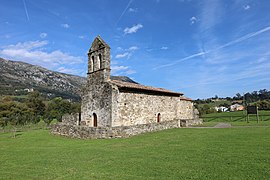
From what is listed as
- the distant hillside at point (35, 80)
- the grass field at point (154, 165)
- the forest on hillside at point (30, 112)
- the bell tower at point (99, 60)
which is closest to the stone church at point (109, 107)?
the bell tower at point (99, 60)

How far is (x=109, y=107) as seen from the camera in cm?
1972

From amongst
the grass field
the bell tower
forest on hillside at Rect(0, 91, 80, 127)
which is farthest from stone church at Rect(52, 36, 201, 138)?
forest on hillside at Rect(0, 91, 80, 127)

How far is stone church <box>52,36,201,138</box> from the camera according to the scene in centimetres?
1814

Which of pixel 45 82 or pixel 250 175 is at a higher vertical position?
pixel 45 82

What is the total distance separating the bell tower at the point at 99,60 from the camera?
69.4 ft

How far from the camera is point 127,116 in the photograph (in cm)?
2048

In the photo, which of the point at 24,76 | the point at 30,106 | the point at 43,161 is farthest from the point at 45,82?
the point at 43,161

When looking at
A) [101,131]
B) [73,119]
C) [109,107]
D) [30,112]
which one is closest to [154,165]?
[101,131]

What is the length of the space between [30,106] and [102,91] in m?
54.7

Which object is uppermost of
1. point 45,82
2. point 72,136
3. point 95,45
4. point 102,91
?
point 45,82

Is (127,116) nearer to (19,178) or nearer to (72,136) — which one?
(72,136)

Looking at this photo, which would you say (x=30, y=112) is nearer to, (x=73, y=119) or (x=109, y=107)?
(x=73, y=119)

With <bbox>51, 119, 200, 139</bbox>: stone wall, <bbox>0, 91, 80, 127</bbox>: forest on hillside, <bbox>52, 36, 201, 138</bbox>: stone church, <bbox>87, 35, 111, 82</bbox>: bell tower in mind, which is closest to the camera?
<bbox>51, 119, 200, 139</bbox>: stone wall

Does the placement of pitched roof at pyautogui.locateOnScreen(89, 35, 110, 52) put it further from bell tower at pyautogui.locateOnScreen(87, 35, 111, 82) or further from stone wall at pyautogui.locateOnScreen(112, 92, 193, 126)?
stone wall at pyautogui.locateOnScreen(112, 92, 193, 126)
